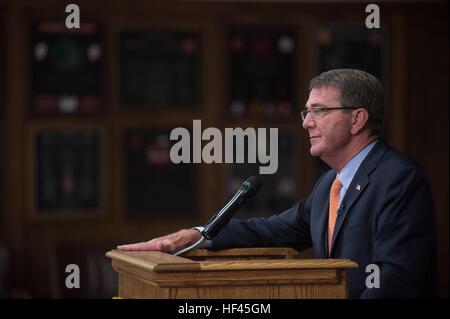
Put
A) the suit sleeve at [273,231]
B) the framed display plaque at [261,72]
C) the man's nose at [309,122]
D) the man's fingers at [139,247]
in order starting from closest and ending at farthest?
the man's fingers at [139,247] < the man's nose at [309,122] < the suit sleeve at [273,231] < the framed display plaque at [261,72]

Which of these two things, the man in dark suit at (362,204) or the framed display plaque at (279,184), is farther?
the framed display plaque at (279,184)

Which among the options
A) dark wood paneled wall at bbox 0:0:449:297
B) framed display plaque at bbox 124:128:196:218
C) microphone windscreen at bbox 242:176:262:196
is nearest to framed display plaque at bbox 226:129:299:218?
dark wood paneled wall at bbox 0:0:449:297

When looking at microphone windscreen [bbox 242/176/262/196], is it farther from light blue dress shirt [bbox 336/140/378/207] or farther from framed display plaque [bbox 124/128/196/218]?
framed display plaque [bbox 124/128/196/218]

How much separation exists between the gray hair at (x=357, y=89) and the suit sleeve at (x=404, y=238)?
8.5 inches

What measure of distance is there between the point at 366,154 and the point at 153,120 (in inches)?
136

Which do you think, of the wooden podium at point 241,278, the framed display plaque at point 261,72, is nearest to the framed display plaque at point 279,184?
the framed display plaque at point 261,72

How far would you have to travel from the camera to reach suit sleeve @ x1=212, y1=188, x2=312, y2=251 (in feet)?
7.75

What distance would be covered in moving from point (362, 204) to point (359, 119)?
246 mm

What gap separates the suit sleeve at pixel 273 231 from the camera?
2.36 metres

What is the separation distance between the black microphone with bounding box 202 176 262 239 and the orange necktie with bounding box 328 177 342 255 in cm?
28

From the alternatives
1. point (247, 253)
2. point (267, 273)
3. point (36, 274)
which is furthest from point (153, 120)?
point (267, 273)

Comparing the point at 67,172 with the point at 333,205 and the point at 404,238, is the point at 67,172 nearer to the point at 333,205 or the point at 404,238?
the point at 333,205

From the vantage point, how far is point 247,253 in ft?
7.48

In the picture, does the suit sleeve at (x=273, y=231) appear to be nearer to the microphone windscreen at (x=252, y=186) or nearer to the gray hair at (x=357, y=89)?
the microphone windscreen at (x=252, y=186)
